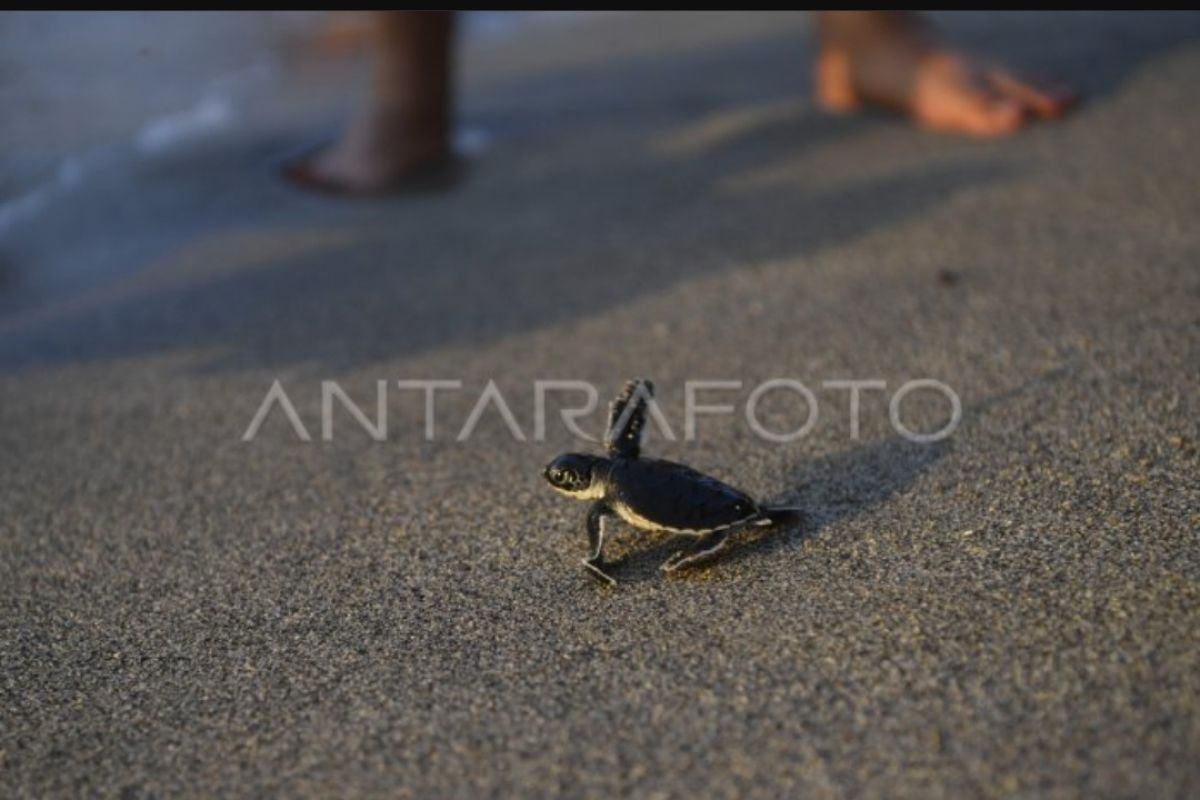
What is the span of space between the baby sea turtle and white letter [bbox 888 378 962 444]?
0.33m

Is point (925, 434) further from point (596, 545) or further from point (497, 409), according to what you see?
point (497, 409)

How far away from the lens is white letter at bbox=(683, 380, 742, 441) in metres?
2.12

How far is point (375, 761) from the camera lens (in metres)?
1.36

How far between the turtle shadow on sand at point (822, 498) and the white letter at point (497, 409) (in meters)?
0.47

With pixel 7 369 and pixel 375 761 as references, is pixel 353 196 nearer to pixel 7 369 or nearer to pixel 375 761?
pixel 7 369

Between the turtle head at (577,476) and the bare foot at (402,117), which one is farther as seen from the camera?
the bare foot at (402,117)

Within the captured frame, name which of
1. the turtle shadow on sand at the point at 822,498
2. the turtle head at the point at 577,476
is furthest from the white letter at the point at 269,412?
the turtle shadow on sand at the point at 822,498

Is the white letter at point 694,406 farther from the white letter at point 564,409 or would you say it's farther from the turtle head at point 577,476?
the turtle head at point 577,476

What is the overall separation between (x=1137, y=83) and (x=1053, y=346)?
180 cm

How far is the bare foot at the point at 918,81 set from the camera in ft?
11.3

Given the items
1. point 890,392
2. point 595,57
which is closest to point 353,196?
point 595,57

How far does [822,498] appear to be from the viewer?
182 cm

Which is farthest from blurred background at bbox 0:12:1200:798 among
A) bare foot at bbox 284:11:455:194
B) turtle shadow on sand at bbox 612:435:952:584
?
bare foot at bbox 284:11:455:194

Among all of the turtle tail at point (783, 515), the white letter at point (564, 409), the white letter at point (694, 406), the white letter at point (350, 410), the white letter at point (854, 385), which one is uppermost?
the white letter at point (854, 385)
